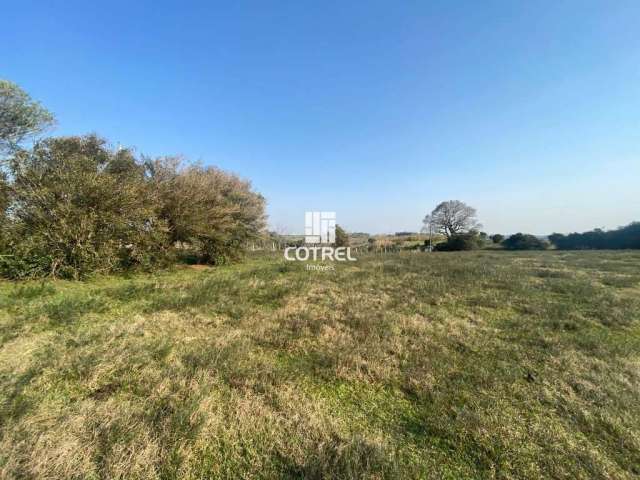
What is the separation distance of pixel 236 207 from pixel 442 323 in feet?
30.6

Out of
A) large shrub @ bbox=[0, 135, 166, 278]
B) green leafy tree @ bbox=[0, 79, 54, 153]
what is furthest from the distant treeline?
green leafy tree @ bbox=[0, 79, 54, 153]

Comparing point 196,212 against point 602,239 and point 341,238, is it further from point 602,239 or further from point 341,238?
point 602,239

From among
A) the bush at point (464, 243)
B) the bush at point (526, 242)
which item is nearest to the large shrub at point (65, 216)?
the bush at point (464, 243)

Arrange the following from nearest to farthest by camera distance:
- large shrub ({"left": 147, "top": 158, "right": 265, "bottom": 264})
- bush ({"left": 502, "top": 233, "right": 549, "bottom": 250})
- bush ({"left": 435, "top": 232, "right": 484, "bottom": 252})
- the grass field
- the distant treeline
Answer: the grass field < large shrub ({"left": 147, "top": 158, "right": 265, "bottom": 264}) < the distant treeline < bush ({"left": 502, "top": 233, "right": 549, "bottom": 250}) < bush ({"left": 435, "top": 232, "right": 484, "bottom": 252})

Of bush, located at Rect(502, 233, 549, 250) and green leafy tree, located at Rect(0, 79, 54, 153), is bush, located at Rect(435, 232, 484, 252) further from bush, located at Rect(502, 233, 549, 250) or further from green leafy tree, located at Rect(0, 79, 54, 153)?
green leafy tree, located at Rect(0, 79, 54, 153)

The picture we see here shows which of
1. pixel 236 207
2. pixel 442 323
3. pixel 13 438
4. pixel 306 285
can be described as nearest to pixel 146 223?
pixel 236 207

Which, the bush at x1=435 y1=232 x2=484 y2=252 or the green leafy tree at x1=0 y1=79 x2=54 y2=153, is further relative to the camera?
the bush at x1=435 y1=232 x2=484 y2=252

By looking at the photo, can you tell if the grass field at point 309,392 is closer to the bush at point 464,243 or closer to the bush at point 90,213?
the bush at point 90,213

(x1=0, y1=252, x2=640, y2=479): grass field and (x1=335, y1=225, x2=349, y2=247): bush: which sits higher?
(x1=335, y1=225, x2=349, y2=247): bush

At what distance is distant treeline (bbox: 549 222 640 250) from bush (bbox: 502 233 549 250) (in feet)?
8.05

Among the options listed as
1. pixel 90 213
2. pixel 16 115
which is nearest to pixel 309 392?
pixel 90 213

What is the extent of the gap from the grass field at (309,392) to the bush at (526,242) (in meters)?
30.0

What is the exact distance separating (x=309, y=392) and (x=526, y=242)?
36.0 meters

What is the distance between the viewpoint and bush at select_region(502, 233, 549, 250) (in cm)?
2758
